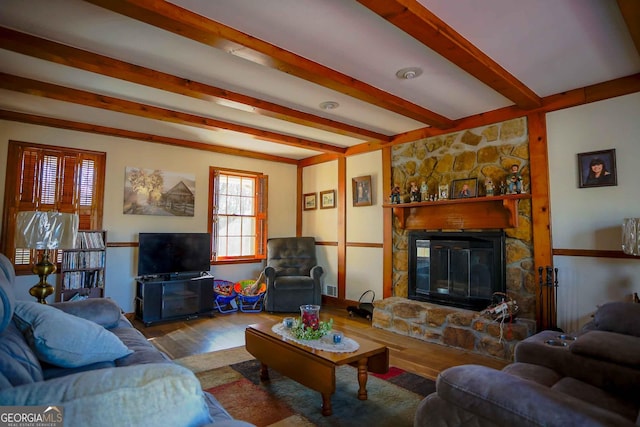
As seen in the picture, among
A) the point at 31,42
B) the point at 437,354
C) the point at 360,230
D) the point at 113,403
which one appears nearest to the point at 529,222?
the point at 437,354

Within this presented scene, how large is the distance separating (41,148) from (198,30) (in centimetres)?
328

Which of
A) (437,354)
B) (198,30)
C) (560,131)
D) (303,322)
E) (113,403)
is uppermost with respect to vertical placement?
(198,30)

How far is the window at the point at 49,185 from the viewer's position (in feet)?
12.9

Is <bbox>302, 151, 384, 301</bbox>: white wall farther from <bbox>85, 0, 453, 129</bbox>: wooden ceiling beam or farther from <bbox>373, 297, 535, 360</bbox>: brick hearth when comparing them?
<bbox>85, 0, 453, 129</bbox>: wooden ceiling beam

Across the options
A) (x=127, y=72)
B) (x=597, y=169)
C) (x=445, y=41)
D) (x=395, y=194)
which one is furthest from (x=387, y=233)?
(x=127, y=72)

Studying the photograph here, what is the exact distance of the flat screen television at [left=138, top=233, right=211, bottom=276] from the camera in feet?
14.8

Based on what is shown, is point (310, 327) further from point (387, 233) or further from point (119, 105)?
point (119, 105)

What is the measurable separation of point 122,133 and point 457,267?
15.2 feet

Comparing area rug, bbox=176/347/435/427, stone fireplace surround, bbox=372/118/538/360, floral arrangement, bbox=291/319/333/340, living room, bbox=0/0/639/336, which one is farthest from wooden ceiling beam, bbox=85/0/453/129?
area rug, bbox=176/347/435/427

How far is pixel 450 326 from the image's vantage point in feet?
11.7

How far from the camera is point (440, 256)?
13.7 ft

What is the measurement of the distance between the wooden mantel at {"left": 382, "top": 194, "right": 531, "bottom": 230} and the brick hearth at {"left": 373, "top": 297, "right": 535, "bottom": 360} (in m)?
0.97

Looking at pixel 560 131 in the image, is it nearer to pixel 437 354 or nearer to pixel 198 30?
pixel 437 354

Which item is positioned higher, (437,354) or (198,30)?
(198,30)
